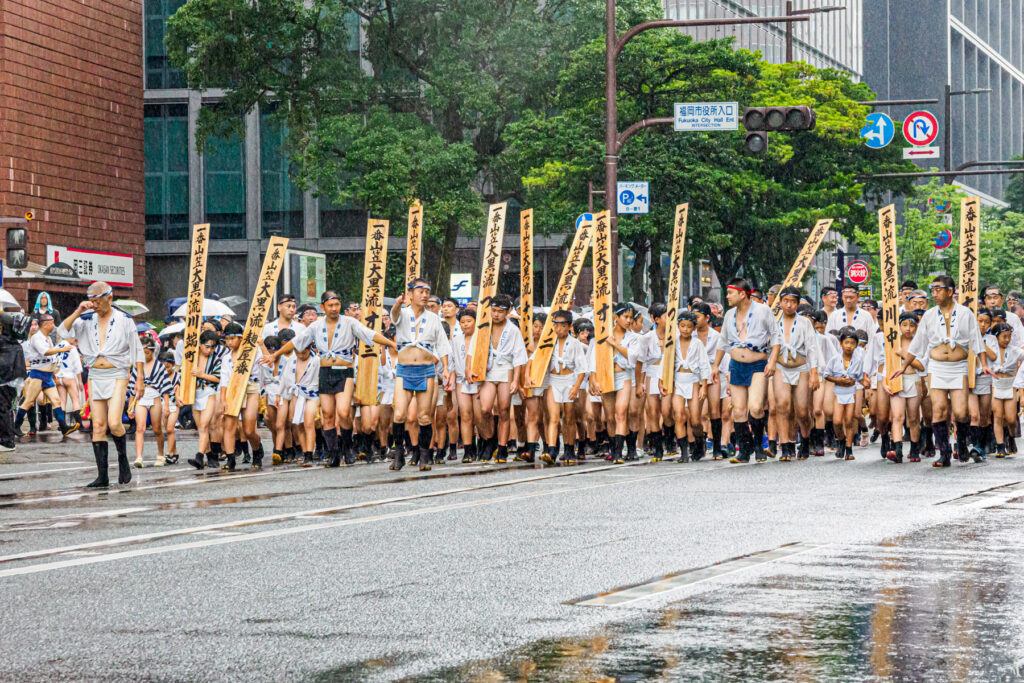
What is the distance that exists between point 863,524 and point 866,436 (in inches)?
428

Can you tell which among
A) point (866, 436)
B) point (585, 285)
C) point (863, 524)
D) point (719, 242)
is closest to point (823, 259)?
point (585, 285)

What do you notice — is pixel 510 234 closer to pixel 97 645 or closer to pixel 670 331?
pixel 670 331

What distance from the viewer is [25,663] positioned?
19.4 feet

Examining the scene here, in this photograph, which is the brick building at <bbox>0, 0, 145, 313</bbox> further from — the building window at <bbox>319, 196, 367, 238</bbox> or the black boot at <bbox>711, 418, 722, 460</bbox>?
the black boot at <bbox>711, 418, 722, 460</bbox>

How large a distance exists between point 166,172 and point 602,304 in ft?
136

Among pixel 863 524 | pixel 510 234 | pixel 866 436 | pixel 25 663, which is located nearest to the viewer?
pixel 25 663

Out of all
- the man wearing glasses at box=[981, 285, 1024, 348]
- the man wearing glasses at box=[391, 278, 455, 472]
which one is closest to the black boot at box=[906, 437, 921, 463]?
the man wearing glasses at box=[981, 285, 1024, 348]

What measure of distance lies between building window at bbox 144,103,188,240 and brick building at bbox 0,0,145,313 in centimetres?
860

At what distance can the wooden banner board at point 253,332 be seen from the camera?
17.1 meters

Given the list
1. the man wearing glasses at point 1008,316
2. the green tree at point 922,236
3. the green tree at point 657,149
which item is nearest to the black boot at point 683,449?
the man wearing glasses at point 1008,316

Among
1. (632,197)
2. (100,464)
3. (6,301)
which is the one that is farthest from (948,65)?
(100,464)

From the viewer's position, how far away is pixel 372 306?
17.9m

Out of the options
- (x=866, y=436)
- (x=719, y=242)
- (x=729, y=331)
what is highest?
(x=719, y=242)

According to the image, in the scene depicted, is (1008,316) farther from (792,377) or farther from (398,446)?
(398,446)
